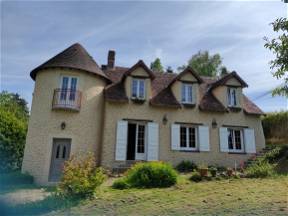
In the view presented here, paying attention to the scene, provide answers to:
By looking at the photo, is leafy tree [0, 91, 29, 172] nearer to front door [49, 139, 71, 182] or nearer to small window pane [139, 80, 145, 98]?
front door [49, 139, 71, 182]

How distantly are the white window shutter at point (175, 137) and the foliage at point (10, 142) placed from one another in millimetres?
9766

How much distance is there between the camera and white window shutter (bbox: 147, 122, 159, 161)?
15773mm

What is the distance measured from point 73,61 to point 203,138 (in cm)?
895

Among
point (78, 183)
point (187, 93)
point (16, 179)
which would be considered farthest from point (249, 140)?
point (16, 179)

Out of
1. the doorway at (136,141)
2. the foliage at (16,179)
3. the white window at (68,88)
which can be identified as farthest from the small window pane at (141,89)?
the foliage at (16,179)

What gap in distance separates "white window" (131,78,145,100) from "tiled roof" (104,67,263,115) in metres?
0.62

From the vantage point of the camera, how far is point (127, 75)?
1686cm

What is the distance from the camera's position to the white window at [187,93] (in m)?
17.5

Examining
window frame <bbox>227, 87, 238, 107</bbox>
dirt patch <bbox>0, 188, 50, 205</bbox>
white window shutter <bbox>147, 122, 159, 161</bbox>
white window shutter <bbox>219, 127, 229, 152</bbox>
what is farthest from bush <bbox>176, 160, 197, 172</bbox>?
dirt patch <bbox>0, 188, 50, 205</bbox>

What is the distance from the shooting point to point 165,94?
17453 mm

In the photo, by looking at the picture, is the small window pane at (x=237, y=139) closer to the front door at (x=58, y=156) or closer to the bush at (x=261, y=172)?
the bush at (x=261, y=172)

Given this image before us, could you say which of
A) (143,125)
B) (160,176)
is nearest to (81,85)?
(143,125)

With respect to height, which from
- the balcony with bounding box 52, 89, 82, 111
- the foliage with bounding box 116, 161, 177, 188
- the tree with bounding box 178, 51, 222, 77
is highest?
the tree with bounding box 178, 51, 222, 77

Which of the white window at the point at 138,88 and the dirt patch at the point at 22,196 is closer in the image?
the dirt patch at the point at 22,196
